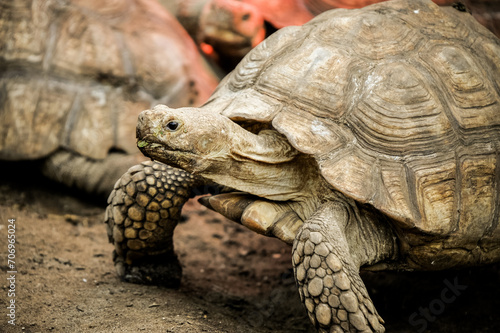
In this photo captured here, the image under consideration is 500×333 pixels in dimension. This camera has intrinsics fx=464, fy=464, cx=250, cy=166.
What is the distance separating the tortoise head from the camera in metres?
2.33

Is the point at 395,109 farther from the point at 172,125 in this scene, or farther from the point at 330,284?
the point at 172,125

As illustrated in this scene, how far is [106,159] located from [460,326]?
3.37 metres

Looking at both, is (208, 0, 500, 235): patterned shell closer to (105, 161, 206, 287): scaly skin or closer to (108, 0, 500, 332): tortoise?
(108, 0, 500, 332): tortoise

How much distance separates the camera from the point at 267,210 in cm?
269

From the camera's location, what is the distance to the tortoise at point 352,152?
7.78ft

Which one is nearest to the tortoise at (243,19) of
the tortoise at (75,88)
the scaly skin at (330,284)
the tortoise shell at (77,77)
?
the tortoise shell at (77,77)

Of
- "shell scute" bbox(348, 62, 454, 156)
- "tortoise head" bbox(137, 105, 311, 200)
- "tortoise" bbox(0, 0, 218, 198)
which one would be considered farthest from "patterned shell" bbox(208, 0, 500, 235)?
"tortoise" bbox(0, 0, 218, 198)

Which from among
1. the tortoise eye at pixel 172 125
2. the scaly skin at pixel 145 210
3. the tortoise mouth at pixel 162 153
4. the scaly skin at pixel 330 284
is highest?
the tortoise eye at pixel 172 125

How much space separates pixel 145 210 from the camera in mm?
2932

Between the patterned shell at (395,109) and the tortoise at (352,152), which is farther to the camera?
the patterned shell at (395,109)

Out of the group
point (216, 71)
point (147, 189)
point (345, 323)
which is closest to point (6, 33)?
point (216, 71)

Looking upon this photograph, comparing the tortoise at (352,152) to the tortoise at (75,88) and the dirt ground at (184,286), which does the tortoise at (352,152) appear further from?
the tortoise at (75,88)

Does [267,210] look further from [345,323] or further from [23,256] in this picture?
[23,256]

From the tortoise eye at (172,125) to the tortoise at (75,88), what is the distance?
2339 mm
